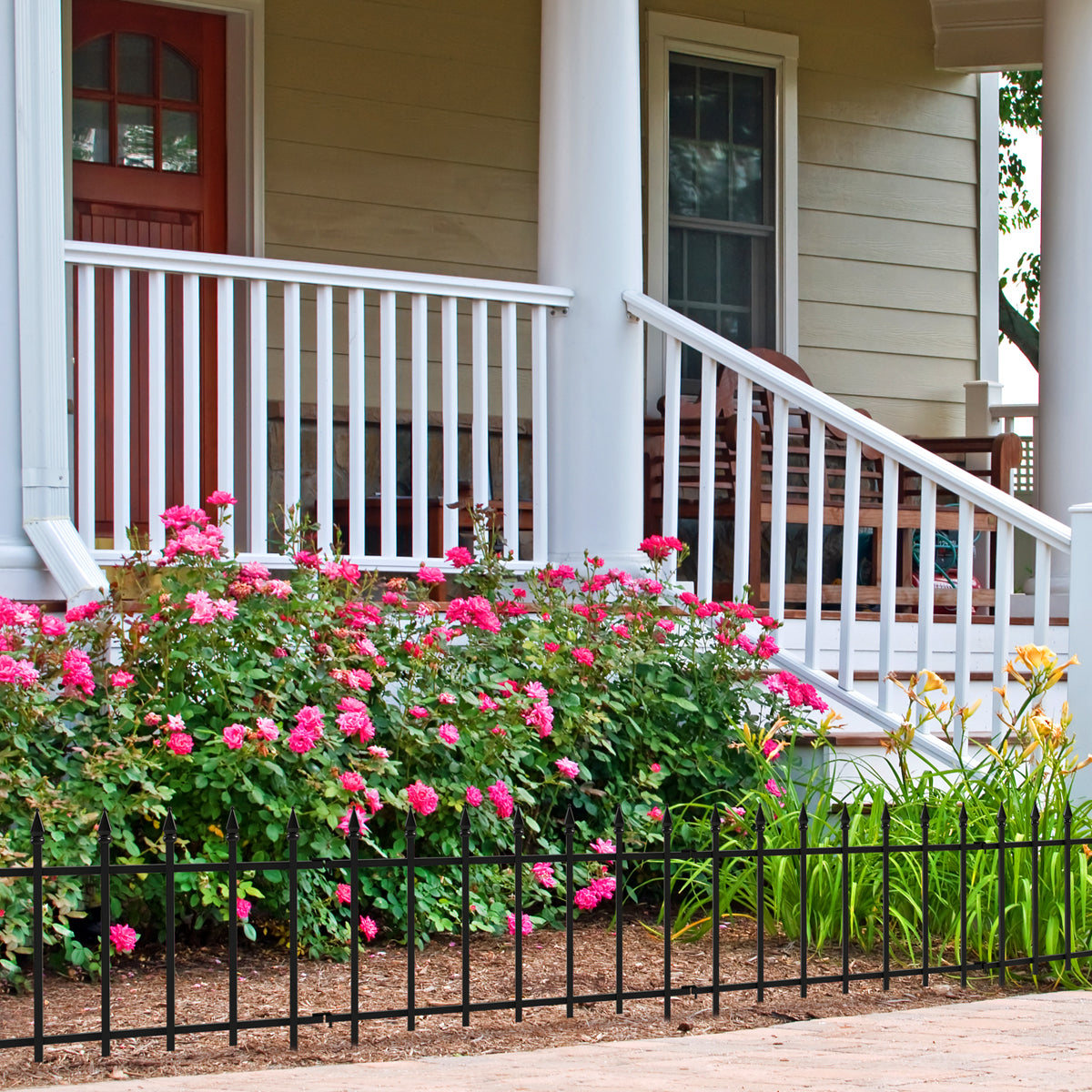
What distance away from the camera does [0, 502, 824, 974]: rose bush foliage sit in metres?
3.57

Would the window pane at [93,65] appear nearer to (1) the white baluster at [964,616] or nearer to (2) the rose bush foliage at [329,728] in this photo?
(2) the rose bush foliage at [329,728]

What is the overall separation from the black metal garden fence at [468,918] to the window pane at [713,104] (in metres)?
5.18

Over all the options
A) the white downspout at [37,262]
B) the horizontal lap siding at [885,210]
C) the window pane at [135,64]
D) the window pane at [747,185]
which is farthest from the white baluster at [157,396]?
the horizontal lap siding at [885,210]

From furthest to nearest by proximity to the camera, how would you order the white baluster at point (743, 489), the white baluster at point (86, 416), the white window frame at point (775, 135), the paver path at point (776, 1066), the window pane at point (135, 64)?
the white window frame at point (775, 135) < the window pane at point (135, 64) < the white baluster at point (743, 489) < the white baluster at point (86, 416) < the paver path at point (776, 1066)

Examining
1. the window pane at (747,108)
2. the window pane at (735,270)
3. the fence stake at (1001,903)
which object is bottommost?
the fence stake at (1001,903)

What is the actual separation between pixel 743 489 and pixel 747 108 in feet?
12.3

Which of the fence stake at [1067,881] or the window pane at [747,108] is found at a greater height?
the window pane at [747,108]

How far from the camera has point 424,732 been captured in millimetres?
4016

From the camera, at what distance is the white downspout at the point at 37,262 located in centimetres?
464

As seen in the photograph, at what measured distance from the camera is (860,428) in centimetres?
509

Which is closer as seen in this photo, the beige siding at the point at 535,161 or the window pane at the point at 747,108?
the beige siding at the point at 535,161

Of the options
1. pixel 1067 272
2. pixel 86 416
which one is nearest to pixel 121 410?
pixel 86 416

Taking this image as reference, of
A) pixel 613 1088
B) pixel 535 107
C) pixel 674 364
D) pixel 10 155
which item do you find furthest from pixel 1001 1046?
pixel 535 107

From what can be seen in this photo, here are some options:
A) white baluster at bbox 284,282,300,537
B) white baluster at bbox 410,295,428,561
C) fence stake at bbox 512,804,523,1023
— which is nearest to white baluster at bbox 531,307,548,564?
white baluster at bbox 410,295,428,561
